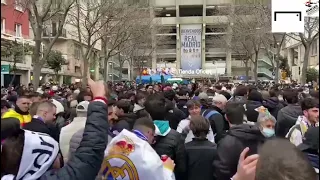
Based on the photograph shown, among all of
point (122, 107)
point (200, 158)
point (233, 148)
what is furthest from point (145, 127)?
point (122, 107)

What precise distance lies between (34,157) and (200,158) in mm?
3126

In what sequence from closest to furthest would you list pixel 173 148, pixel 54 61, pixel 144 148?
pixel 144 148, pixel 173 148, pixel 54 61

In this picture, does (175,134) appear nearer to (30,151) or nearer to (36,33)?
(30,151)

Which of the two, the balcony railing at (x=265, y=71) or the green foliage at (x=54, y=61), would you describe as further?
the balcony railing at (x=265, y=71)

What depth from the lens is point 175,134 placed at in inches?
214

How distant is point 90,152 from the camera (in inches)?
112

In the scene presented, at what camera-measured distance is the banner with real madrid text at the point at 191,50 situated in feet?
230

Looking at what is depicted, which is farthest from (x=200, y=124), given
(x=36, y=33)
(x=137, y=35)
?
(x=137, y=35)

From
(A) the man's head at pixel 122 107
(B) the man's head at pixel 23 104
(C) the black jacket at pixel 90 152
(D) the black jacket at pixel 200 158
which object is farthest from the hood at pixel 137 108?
(C) the black jacket at pixel 90 152

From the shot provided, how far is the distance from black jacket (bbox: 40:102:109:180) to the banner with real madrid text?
6705cm

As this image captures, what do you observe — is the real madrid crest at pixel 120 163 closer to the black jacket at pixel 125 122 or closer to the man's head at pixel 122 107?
the black jacket at pixel 125 122

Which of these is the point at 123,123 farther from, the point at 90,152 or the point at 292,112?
the point at 90,152

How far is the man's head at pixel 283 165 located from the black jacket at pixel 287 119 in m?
4.87

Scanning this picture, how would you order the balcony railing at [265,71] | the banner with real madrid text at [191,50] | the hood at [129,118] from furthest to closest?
the balcony railing at [265,71], the banner with real madrid text at [191,50], the hood at [129,118]
